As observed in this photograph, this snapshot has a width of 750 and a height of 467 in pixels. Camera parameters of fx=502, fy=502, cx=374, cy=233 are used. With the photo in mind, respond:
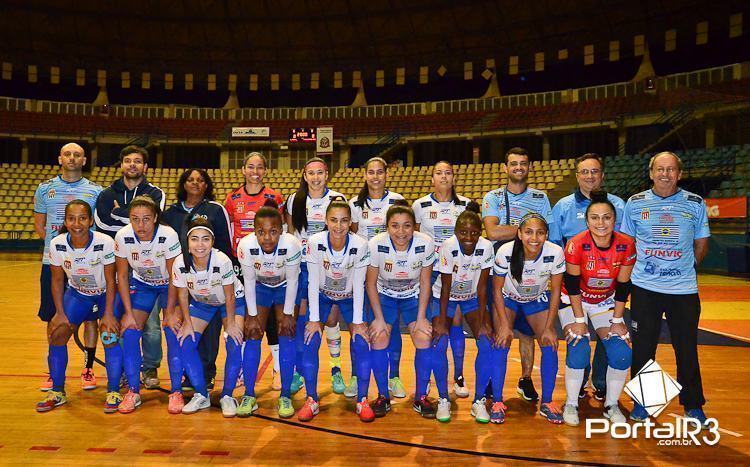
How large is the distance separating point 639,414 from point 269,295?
10.8ft

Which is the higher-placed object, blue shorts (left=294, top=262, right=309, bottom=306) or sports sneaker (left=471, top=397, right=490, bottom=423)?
blue shorts (left=294, top=262, right=309, bottom=306)

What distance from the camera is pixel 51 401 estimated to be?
14.2ft

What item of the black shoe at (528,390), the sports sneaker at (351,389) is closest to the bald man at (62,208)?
the sports sneaker at (351,389)

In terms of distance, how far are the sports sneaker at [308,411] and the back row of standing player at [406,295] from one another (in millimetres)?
11

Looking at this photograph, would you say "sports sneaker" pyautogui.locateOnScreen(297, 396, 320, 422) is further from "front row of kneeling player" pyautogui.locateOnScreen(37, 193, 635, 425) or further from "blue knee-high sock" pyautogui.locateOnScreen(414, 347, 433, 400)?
"blue knee-high sock" pyautogui.locateOnScreen(414, 347, 433, 400)

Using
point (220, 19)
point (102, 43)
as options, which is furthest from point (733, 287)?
point (102, 43)

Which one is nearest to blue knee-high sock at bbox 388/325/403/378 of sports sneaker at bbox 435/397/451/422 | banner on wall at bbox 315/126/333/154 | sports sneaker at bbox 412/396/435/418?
sports sneaker at bbox 412/396/435/418

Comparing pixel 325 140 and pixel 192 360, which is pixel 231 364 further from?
pixel 325 140

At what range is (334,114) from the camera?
1175 inches

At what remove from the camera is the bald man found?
15.8 ft

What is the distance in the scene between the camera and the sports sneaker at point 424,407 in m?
4.21

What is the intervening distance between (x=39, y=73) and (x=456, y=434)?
3457cm

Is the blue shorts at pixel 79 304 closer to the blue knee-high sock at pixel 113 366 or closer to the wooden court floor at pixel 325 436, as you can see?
the blue knee-high sock at pixel 113 366

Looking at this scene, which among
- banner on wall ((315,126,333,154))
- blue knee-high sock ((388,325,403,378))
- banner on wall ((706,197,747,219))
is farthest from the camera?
banner on wall ((315,126,333,154))
